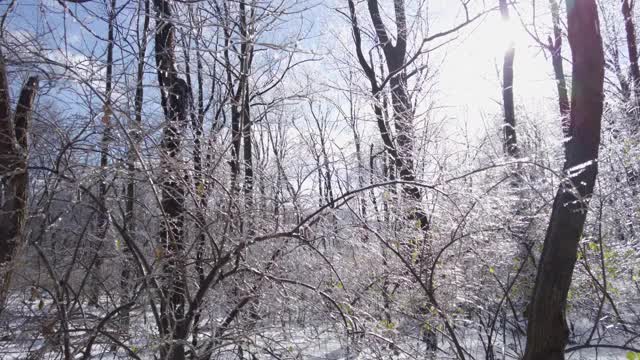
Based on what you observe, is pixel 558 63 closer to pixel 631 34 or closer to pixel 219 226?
pixel 631 34

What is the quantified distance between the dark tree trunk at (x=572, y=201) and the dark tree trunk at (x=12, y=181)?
3885 millimetres

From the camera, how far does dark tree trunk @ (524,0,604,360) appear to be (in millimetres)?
3682

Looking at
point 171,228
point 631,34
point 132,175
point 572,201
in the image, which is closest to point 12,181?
point 132,175

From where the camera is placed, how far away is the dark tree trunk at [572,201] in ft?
12.1

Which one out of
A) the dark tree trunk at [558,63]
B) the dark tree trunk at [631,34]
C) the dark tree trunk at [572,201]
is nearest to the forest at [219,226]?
the dark tree trunk at [572,201]

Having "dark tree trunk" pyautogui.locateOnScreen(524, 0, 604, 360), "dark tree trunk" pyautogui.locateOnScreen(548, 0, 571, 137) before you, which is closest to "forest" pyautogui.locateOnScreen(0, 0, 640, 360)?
"dark tree trunk" pyautogui.locateOnScreen(524, 0, 604, 360)

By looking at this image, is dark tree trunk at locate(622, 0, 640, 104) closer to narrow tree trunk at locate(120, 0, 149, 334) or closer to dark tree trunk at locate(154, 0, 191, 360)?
dark tree trunk at locate(154, 0, 191, 360)

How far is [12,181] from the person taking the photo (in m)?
3.13

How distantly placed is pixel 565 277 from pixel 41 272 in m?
4.10

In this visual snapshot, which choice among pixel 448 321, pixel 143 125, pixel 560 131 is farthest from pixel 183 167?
pixel 560 131

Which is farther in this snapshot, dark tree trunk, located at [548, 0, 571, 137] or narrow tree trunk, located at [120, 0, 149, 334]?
dark tree trunk, located at [548, 0, 571, 137]

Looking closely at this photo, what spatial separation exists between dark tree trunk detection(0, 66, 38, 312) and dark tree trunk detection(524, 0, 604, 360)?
12.7ft

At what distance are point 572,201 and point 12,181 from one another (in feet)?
13.6

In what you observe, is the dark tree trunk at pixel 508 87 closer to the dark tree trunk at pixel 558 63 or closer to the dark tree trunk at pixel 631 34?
the dark tree trunk at pixel 558 63
